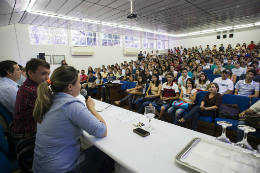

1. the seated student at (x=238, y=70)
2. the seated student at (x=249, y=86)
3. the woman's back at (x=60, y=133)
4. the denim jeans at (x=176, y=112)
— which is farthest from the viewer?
the seated student at (x=238, y=70)

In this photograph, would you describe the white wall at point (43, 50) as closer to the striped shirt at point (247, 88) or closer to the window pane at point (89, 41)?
the window pane at point (89, 41)

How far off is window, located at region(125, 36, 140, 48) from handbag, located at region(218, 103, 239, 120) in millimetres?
12515

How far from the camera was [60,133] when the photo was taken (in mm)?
1085

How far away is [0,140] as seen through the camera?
1.29 metres

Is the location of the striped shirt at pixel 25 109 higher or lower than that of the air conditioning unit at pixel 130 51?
lower

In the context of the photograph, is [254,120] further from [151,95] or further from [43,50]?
[43,50]

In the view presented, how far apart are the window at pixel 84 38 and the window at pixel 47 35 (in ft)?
2.09

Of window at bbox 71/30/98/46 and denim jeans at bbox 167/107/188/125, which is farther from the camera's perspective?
window at bbox 71/30/98/46

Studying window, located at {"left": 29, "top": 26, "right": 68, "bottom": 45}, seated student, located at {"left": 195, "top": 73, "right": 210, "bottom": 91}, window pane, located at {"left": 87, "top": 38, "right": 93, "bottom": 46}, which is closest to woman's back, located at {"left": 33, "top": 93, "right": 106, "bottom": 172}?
seated student, located at {"left": 195, "top": 73, "right": 210, "bottom": 91}

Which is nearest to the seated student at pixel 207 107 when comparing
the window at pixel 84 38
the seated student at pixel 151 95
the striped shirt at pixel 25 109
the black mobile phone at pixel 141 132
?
the seated student at pixel 151 95

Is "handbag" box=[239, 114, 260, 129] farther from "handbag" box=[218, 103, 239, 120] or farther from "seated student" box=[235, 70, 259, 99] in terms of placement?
"seated student" box=[235, 70, 259, 99]

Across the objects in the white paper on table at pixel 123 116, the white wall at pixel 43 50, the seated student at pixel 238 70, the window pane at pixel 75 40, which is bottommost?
the white paper on table at pixel 123 116

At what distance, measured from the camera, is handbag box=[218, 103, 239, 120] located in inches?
94.0

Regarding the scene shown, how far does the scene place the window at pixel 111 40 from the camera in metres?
12.2
